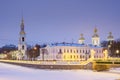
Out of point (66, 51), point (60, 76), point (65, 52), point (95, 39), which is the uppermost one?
point (95, 39)

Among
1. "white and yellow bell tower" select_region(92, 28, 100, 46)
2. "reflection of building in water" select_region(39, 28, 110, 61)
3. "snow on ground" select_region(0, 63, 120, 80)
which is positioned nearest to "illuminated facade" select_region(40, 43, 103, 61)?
"reflection of building in water" select_region(39, 28, 110, 61)

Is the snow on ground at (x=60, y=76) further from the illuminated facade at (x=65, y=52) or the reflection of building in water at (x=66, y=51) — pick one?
the illuminated facade at (x=65, y=52)

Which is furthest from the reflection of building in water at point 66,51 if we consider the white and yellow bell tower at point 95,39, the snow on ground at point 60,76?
the snow on ground at point 60,76

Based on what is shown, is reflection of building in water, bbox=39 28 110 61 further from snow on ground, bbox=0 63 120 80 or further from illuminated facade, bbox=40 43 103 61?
snow on ground, bbox=0 63 120 80

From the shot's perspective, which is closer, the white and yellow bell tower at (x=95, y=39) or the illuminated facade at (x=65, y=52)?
the illuminated facade at (x=65, y=52)

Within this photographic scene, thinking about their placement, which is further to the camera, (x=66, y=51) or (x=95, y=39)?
(x=95, y=39)

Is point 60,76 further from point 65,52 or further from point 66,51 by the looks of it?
point 66,51

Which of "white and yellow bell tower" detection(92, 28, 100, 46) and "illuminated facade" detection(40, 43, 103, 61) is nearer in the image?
"illuminated facade" detection(40, 43, 103, 61)

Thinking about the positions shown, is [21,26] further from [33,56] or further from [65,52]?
[65,52]

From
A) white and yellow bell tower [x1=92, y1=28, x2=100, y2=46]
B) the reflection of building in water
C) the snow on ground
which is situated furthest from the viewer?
white and yellow bell tower [x1=92, y1=28, x2=100, y2=46]

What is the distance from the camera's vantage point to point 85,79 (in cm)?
6588

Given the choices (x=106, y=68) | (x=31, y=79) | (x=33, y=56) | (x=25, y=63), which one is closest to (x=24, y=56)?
(x=33, y=56)

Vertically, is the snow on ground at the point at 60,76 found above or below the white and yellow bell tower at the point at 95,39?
below

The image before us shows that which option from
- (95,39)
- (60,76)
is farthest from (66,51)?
(60,76)
